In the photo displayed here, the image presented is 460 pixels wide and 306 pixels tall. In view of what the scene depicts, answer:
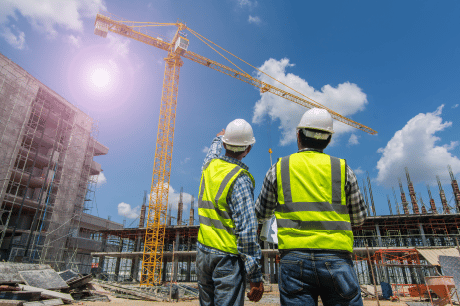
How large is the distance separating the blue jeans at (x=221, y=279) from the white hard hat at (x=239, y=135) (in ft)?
3.26

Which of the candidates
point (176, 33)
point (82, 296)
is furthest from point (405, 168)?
point (82, 296)

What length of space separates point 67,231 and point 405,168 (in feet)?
131

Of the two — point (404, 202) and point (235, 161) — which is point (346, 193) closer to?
point (235, 161)

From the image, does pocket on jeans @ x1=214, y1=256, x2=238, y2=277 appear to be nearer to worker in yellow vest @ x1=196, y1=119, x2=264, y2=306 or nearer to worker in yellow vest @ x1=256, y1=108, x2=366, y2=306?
worker in yellow vest @ x1=196, y1=119, x2=264, y2=306

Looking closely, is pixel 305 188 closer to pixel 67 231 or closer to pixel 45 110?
pixel 67 231

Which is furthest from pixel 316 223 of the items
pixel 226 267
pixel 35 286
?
pixel 35 286

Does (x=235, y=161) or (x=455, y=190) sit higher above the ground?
(x=455, y=190)

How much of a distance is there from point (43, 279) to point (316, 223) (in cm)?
1125

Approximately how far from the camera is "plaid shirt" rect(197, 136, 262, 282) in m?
1.97

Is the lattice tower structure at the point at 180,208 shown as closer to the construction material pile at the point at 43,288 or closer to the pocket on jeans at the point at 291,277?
the construction material pile at the point at 43,288

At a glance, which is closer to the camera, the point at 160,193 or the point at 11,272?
the point at 11,272

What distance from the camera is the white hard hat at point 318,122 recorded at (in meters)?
2.05

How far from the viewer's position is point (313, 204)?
5.67ft

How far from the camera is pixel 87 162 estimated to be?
33906mm
